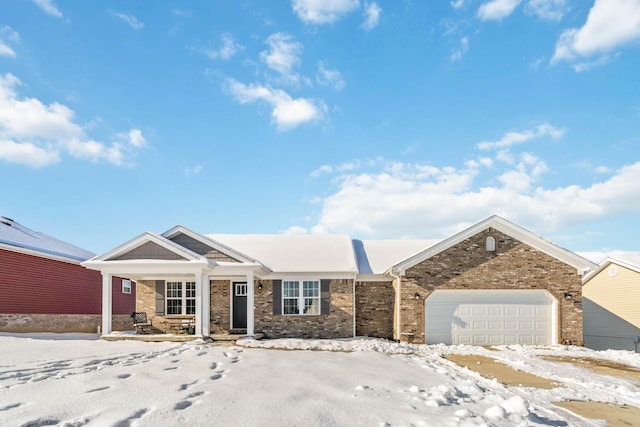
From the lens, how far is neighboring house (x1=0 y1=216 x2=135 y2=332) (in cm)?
1892

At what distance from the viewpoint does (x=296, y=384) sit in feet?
25.6

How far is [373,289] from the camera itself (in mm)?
18875

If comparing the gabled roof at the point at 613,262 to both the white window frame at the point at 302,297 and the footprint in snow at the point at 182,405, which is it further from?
the footprint in snow at the point at 182,405

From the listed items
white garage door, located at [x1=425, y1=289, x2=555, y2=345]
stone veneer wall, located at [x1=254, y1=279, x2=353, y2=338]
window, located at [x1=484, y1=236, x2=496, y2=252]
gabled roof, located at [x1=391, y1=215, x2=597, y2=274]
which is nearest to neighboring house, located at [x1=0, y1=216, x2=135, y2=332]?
stone veneer wall, located at [x1=254, y1=279, x2=353, y2=338]

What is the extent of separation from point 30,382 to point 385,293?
13554 millimetres

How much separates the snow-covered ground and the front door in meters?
6.01

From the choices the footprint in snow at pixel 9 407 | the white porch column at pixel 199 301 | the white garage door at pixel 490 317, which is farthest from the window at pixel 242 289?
the footprint in snow at pixel 9 407

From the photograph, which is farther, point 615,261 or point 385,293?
point 615,261

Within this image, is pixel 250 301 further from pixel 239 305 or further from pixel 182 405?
pixel 182 405

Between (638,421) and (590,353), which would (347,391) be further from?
(590,353)

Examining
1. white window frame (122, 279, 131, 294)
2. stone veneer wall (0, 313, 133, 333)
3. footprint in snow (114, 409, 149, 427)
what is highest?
footprint in snow (114, 409, 149, 427)

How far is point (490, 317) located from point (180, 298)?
12082mm

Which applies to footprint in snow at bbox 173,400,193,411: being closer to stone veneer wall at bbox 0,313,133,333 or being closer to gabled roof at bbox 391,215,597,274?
gabled roof at bbox 391,215,597,274

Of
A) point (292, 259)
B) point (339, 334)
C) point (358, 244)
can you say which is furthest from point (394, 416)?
point (358, 244)
